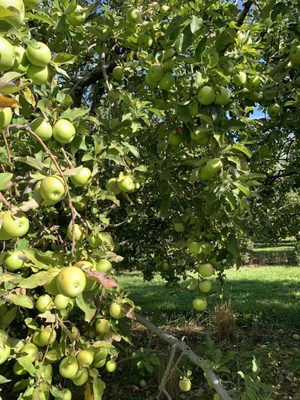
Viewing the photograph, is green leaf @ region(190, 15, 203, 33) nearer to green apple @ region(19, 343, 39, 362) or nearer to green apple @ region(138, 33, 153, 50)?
green apple @ region(138, 33, 153, 50)

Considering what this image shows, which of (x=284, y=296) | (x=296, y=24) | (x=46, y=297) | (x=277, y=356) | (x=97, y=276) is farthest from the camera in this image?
(x=284, y=296)

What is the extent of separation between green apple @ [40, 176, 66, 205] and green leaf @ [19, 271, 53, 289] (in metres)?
0.25

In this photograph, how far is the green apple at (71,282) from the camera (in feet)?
4.10

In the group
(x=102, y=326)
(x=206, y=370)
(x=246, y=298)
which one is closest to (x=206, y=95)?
(x=102, y=326)

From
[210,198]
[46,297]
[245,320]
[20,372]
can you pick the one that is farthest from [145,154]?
[245,320]

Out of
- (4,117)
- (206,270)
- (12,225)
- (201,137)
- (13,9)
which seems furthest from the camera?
(206,270)

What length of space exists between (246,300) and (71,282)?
855 centimetres

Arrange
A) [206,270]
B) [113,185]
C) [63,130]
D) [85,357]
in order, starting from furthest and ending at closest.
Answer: [206,270] < [113,185] < [85,357] < [63,130]

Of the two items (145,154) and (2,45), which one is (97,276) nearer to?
(2,45)

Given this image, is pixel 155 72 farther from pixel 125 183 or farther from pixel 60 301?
pixel 60 301

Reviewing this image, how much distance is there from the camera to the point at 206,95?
177cm

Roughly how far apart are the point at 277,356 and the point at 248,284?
6.94 meters

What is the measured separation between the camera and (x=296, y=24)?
248 centimetres

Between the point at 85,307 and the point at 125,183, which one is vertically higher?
the point at 125,183
